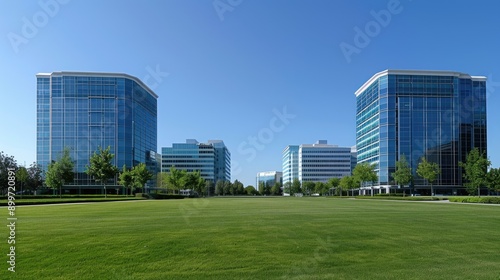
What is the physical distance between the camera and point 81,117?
343ft

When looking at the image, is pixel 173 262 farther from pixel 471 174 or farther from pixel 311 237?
pixel 471 174

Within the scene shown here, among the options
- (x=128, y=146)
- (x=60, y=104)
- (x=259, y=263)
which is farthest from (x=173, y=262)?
(x=60, y=104)

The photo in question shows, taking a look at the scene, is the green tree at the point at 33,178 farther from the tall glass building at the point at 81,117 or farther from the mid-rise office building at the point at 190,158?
the mid-rise office building at the point at 190,158

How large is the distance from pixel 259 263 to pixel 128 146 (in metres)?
104

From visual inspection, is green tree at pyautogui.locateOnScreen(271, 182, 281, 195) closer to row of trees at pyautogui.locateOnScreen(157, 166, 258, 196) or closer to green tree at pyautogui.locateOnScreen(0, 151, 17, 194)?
row of trees at pyautogui.locateOnScreen(157, 166, 258, 196)

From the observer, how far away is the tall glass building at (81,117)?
103688mm

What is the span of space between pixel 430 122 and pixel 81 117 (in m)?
109

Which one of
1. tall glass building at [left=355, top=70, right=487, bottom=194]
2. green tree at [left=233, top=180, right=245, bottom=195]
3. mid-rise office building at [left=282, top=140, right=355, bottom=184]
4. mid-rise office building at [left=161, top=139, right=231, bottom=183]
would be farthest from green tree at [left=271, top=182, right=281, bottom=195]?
tall glass building at [left=355, top=70, right=487, bottom=194]

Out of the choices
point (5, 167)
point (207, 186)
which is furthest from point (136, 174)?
point (207, 186)

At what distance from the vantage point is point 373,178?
9119cm

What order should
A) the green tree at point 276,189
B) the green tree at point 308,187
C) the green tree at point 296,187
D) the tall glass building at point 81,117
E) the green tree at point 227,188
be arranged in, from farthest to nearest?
the green tree at point 276,189 < the green tree at point 227,188 < the green tree at point 296,187 < the green tree at point 308,187 < the tall glass building at point 81,117

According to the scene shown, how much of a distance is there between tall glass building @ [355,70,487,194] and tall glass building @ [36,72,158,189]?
82.9m

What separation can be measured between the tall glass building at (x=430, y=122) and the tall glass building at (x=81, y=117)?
8288cm

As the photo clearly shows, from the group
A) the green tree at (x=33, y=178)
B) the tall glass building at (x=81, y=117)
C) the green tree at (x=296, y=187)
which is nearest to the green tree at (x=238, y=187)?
the green tree at (x=296, y=187)
